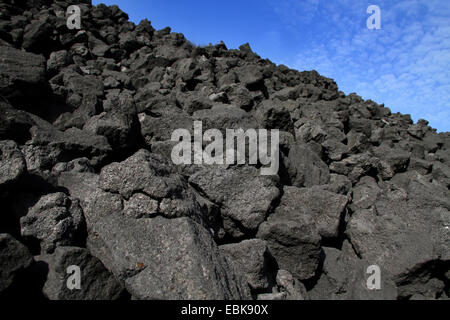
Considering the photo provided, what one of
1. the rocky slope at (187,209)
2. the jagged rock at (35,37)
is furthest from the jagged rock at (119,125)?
the jagged rock at (35,37)

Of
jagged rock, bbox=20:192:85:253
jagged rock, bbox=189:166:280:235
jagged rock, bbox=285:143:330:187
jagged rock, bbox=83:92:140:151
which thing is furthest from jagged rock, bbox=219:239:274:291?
jagged rock, bbox=83:92:140:151

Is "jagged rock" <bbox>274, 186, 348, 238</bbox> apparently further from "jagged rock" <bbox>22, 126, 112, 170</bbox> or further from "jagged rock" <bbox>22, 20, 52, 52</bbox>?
"jagged rock" <bbox>22, 20, 52, 52</bbox>

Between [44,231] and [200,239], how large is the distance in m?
1.67

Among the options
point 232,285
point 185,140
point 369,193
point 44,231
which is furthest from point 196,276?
point 369,193

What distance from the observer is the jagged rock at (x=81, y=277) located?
265cm

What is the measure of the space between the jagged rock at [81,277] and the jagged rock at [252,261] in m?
1.30

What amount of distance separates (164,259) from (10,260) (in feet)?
4.34

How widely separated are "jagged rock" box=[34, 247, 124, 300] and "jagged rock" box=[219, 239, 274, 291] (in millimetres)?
1299

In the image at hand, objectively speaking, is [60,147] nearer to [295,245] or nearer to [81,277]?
[81,277]

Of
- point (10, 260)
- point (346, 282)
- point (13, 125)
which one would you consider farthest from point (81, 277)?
point (346, 282)

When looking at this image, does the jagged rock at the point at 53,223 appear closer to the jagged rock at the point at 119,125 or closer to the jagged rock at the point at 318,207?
the jagged rock at the point at 119,125

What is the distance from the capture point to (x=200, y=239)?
3.06 metres

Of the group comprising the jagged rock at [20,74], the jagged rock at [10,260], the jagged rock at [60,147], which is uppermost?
the jagged rock at [20,74]
